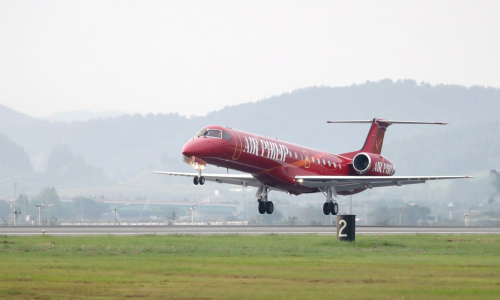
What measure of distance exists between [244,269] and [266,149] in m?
22.0

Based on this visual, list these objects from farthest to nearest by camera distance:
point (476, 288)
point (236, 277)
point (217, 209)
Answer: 1. point (217, 209)
2. point (236, 277)
3. point (476, 288)

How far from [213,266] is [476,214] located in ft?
223

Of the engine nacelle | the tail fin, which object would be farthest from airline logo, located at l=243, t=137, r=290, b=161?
the tail fin

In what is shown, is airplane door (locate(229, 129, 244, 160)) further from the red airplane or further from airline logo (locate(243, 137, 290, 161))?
airline logo (locate(243, 137, 290, 161))

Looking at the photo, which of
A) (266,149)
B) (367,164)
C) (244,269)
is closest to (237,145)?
(266,149)

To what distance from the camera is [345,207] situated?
134 metres

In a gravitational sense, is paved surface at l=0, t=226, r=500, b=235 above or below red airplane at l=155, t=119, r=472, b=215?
below

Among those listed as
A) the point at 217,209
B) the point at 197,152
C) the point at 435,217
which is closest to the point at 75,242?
the point at 197,152

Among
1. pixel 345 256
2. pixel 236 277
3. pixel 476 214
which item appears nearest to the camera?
pixel 236 277

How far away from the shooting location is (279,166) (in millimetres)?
45719

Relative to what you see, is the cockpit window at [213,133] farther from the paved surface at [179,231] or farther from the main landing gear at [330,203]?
the main landing gear at [330,203]

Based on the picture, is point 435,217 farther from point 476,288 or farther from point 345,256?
point 476,288

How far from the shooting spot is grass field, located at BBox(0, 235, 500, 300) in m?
18.3

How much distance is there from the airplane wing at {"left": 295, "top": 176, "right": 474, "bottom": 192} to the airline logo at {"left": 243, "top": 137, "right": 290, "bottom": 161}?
181 cm
